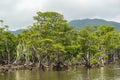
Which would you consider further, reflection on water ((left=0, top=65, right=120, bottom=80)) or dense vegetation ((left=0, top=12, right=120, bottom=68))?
dense vegetation ((left=0, top=12, right=120, bottom=68))

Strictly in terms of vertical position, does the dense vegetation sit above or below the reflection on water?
above

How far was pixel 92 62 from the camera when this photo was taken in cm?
8662

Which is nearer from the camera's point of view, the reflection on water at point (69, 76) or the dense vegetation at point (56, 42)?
the reflection on water at point (69, 76)

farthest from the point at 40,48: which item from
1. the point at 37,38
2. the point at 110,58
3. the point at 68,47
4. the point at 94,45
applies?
the point at 110,58

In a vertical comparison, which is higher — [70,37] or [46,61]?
[70,37]

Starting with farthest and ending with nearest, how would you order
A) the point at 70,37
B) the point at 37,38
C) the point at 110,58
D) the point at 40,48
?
1. the point at 110,58
2. the point at 70,37
3. the point at 37,38
4. the point at 40,48

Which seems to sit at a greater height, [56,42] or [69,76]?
[56,42]

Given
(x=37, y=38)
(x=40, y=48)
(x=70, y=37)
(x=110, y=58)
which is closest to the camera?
(x=40, y=48)

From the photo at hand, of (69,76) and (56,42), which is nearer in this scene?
(69,76)

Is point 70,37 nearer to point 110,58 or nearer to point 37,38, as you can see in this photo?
point 37,38

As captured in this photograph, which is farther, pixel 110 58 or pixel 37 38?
pixel 110 58

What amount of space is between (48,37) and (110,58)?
54.5 meters

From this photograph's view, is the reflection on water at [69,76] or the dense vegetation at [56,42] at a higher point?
the dense vegetation at [56,42]

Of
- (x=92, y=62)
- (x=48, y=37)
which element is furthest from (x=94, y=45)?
(x=48, y=37)
